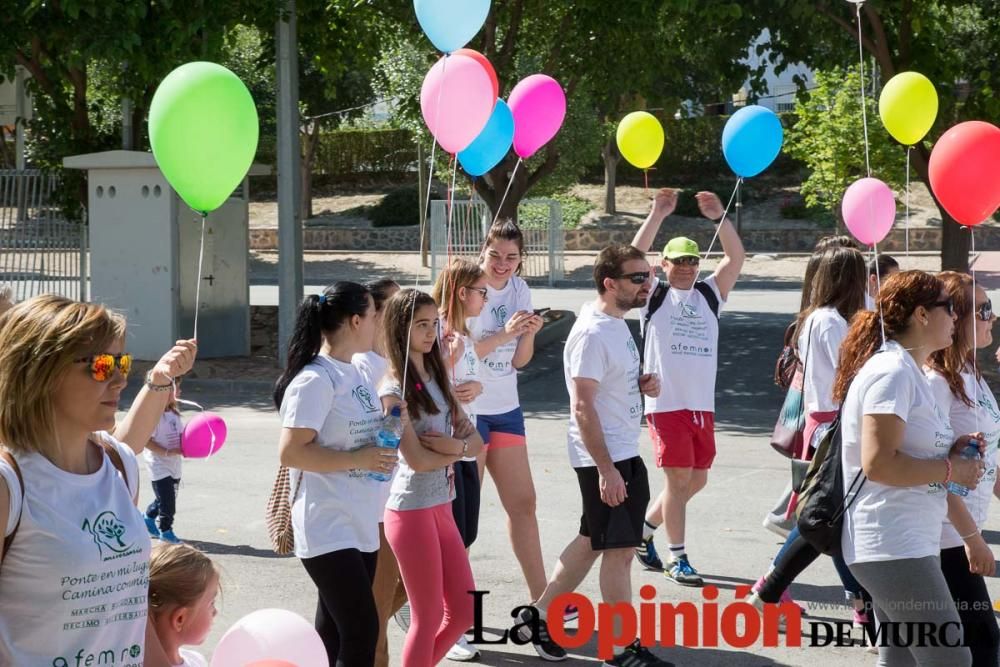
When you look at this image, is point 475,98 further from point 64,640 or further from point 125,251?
point 125,251

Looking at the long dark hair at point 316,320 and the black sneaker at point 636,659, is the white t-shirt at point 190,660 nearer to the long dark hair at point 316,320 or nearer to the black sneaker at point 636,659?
the long dark hair at point 316,320

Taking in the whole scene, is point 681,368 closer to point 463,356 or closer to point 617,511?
point 463,356

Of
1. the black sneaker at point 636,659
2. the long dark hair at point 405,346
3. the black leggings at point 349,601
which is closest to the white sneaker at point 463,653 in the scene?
the black sneaker at point 636,659

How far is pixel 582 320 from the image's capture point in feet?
17.7

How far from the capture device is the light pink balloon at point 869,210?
267 inches

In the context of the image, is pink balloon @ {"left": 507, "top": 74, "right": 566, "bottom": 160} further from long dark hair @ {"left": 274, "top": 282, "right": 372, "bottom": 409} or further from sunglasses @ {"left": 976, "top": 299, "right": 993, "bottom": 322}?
long dark hair @ {"left": 274, "top": 282, "right": 372, "bottom": 409}

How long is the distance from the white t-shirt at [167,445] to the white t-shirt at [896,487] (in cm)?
394

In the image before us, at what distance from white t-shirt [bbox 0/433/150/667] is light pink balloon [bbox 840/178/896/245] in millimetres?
5010

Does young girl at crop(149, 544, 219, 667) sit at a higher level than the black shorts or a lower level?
higher

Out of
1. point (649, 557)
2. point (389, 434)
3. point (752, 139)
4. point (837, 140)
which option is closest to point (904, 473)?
point (389, 434)

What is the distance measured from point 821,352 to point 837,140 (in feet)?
84.1

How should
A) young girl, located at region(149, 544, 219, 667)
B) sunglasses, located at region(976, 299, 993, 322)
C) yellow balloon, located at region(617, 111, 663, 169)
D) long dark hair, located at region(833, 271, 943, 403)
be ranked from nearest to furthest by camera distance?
young girl, located at region(149, 544, 219, 667), long dark hair, located at region(833, 271, 943, 403), sunglasses, located at region(976, 299, 993, 322), yellow balloon, located at region(617, 111, 663, 169)

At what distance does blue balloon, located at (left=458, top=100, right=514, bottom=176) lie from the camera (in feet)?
23.4

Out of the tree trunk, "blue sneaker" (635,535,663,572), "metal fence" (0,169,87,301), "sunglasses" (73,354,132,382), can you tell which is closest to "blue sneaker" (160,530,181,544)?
"blue sneaker" (635,535,663,572)
